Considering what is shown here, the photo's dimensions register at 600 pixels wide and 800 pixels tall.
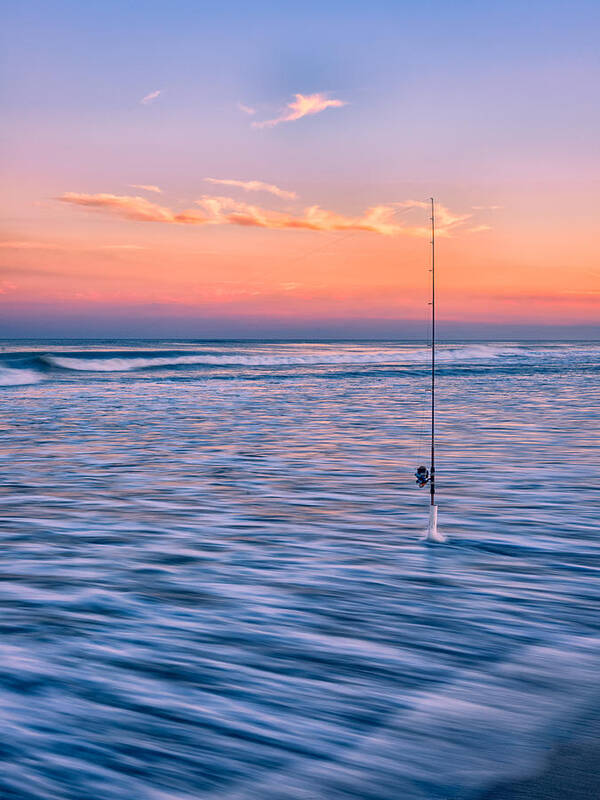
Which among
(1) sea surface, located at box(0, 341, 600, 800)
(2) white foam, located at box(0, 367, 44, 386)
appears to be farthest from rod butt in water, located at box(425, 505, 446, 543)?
(2) white foam, located at box(0, 367, 44, 386)

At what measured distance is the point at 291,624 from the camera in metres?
4.02

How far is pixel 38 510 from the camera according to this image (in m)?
6.70

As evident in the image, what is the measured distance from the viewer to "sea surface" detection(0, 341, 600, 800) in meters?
2.73

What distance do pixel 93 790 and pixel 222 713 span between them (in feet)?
2.18

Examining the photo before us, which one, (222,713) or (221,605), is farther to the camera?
(221,605)

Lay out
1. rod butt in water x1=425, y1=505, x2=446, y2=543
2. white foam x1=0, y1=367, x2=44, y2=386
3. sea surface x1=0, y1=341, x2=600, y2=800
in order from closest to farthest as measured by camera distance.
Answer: sea surface x1=0, y1=341, x2=600, y2=800
rod butt in water x1=425, y1=505, x2=446, y2=543
white foam x1=0, y1=367, x2=44, y2=386

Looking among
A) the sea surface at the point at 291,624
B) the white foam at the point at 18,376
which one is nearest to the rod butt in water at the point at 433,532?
the sea surface at the point at 291,624

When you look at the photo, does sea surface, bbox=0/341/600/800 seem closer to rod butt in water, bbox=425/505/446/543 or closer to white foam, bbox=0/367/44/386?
rod butt in water, bbox=425/505/446/543

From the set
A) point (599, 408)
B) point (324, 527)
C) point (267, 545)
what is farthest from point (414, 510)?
Answer: point (599, 408)

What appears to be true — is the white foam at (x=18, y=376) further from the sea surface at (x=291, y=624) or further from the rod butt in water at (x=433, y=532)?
the rod butt in water at (x=433, y=532)

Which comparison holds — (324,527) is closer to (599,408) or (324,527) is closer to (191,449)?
(191,449)

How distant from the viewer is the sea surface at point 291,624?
273cm

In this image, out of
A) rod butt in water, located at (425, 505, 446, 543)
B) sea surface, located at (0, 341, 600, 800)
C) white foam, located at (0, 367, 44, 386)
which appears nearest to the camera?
sea surface, located at (0, 341, 600, 800)

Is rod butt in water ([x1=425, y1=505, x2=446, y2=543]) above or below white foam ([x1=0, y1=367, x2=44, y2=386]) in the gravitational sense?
below
